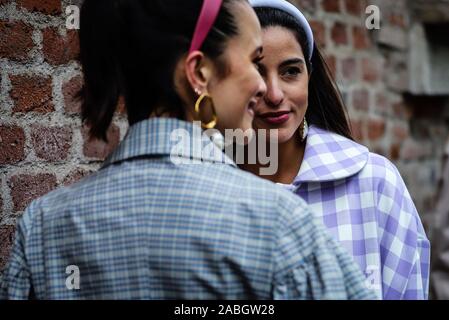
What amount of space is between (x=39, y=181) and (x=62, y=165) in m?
0.10

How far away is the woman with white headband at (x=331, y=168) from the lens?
2.07 meters

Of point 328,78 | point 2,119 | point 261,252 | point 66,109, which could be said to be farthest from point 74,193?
point 328,78

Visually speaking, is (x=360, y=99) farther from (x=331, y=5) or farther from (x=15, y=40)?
(x=15, y=40)

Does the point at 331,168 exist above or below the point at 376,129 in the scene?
below

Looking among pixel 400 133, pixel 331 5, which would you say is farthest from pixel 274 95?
pixel 400 133

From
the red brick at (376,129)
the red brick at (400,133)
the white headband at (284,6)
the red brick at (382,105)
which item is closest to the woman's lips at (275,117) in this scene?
the white headband at (284,6)

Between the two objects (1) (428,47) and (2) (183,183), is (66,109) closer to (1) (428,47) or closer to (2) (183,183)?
(2) (183,183)

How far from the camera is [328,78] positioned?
7.95ft

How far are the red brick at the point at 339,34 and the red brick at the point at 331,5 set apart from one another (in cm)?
7

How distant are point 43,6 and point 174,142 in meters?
0.96

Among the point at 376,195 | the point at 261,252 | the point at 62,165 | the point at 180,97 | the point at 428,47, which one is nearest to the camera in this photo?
the point at 261,252

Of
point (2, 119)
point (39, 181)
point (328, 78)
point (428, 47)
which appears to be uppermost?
point (428, 47)

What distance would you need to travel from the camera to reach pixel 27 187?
2.20 meters

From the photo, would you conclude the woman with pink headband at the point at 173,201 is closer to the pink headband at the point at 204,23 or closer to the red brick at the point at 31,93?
the pink headband at the point at 204,23
